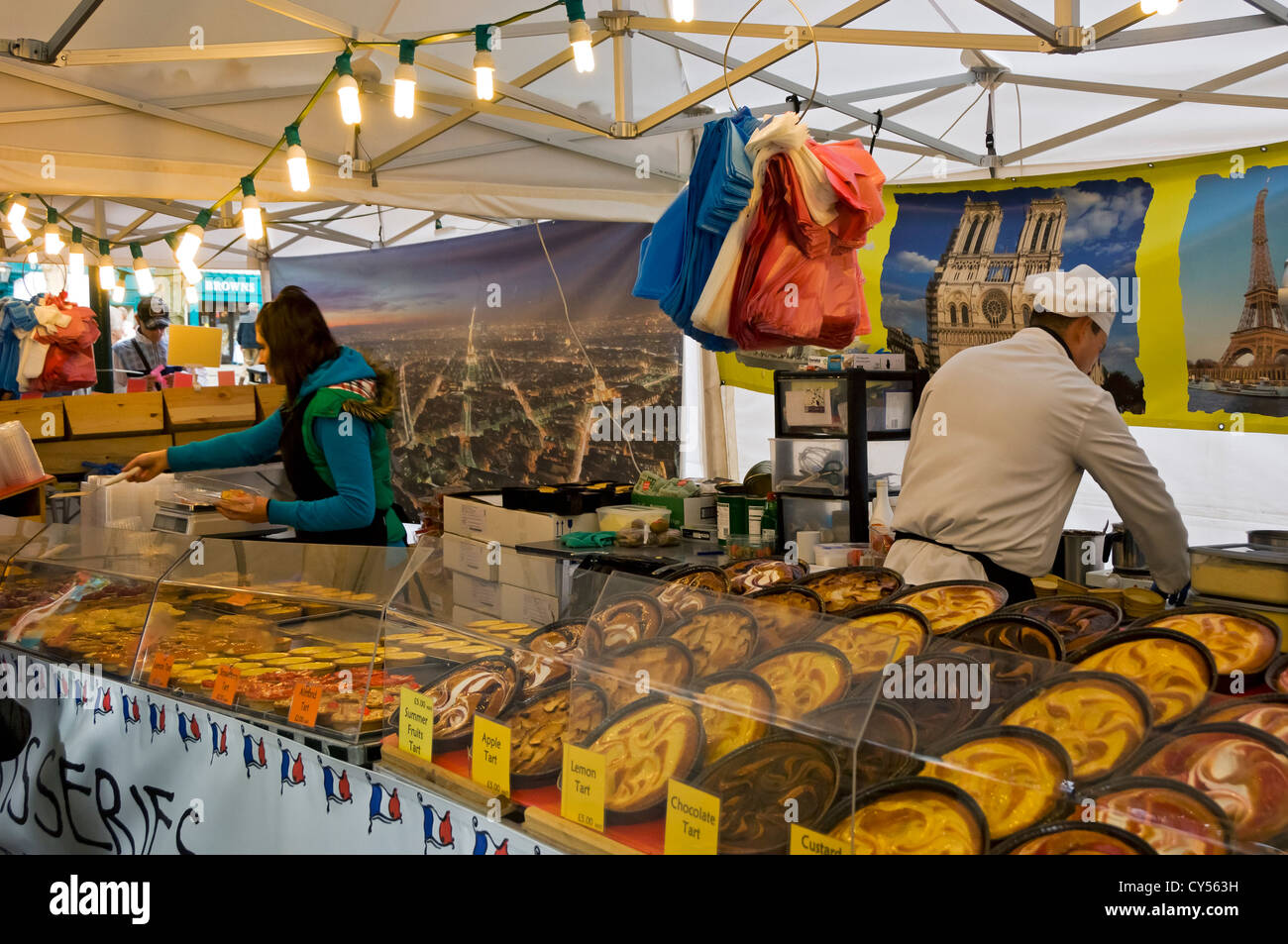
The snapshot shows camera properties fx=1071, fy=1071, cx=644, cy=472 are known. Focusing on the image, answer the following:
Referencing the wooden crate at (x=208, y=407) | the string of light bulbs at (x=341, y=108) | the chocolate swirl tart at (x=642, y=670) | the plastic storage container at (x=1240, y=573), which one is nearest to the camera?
the chocolate swirl tart at (x=642, y=670)

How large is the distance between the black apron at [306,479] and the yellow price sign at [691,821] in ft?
7.10

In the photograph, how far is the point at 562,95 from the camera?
208 inches

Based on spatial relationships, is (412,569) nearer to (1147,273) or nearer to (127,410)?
(1147,273)

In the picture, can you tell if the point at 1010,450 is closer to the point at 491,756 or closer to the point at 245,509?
the point at 491,756

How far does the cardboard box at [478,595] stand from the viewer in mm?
2436

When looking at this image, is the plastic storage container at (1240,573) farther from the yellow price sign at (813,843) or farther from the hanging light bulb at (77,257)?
the hanging light bulb at (77,257)

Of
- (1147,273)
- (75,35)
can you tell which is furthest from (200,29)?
(1147,273)

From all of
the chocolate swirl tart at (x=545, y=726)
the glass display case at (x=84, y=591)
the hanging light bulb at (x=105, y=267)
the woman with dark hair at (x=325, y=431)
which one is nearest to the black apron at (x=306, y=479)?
the woman with dark hair at (x=325, y=431)

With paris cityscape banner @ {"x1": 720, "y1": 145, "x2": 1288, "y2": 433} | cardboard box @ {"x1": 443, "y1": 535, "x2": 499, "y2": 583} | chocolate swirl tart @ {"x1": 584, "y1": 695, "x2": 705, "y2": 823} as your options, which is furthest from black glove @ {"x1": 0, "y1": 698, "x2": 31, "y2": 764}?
paris cityscape banner @ {"x1": 720, "y1": 145, "x2": 1288, "y2": 433}

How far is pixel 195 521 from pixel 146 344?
363 cm

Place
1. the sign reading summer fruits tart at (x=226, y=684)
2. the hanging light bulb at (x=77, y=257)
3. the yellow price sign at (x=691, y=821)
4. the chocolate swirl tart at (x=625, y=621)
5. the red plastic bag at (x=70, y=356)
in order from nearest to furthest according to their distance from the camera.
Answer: the yellow price sign at (x=691, y=821) < the chocolate swirl tart at (x=625, y=621) < the sign reading summer fruits tart at (x=226, y=684) < the hanging light bulb at (x=77, y=257) < the red plastic bag at (x=70, y=356)

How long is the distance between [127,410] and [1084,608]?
617 centimetres

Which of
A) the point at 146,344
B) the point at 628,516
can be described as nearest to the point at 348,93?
the point at 628,516
